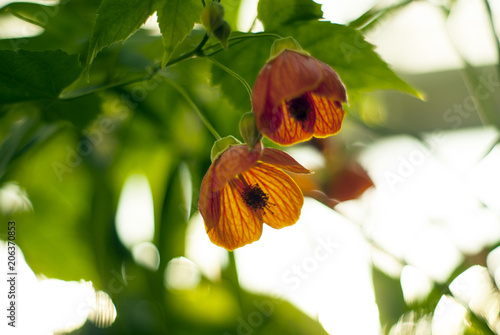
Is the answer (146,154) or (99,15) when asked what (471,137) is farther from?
(99,15)

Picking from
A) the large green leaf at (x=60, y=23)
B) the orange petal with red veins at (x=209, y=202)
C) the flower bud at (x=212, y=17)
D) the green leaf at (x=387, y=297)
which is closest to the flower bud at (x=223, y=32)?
the flower bud at (x=212, y=17)

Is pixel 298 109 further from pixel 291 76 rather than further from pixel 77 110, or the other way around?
pixel 77 110

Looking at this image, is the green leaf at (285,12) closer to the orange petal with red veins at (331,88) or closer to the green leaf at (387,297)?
the orange petal with red veins at (331,88)

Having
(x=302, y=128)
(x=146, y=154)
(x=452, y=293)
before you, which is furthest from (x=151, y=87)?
(x=452, y=293)

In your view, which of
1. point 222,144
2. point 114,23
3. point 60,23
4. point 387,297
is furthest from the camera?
point 387,297

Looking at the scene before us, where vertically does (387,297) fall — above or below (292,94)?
below

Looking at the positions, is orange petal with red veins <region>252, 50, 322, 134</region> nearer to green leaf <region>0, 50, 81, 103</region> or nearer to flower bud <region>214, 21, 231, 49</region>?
flower bud <region>214, 21, 231, 49</region>

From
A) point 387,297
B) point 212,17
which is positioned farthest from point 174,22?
point 387,297
